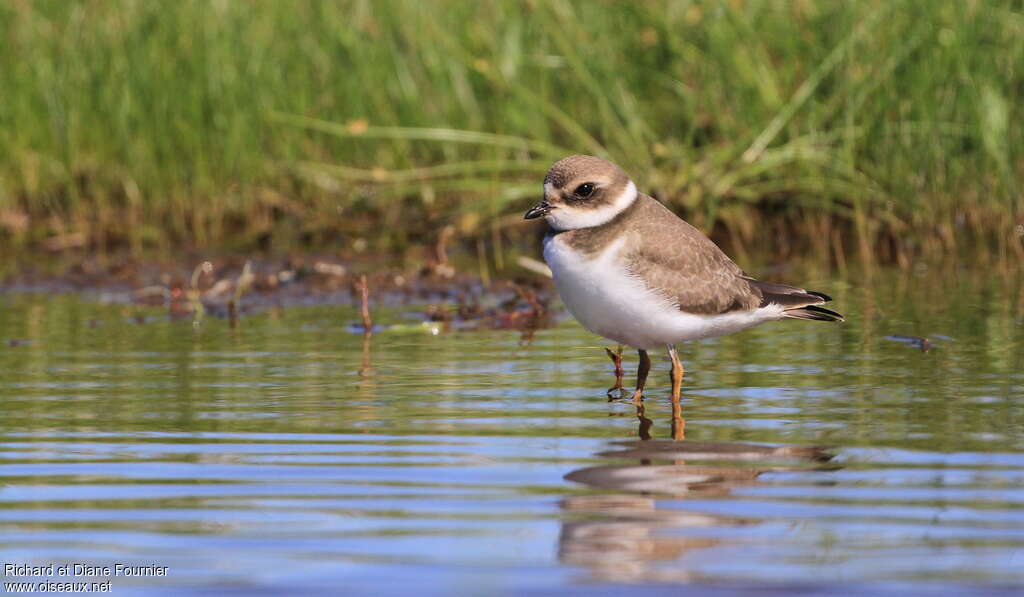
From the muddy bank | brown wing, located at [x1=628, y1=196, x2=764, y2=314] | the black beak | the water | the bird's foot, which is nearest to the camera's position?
the water

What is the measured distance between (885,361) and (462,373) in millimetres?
2036

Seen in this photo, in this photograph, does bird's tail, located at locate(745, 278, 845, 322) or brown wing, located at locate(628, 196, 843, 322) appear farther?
bird's tail, located at locate(745, 278, 845, 322)

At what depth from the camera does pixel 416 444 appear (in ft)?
20.3

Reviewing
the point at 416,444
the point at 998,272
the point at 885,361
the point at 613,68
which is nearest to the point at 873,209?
the point at 998,272

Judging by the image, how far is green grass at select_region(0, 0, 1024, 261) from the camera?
11.7 m

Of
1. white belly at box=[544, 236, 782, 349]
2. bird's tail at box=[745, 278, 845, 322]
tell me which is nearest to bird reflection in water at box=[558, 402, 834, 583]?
white belly at box=[544, 236, 782, 349]

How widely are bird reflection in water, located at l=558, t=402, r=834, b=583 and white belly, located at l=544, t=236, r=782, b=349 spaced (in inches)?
18.3

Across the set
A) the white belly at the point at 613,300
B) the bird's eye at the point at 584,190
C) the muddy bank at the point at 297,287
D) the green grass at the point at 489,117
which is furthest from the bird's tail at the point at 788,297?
the green grass at the point at 489,117

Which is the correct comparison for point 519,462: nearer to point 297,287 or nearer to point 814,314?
point 814,314

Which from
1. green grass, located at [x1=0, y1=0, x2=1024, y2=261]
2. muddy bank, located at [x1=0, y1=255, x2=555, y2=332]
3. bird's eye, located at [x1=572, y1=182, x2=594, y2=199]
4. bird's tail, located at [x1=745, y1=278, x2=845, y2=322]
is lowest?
bird's tail, located at [x1=745, y1=278, x2=845, y2=322]

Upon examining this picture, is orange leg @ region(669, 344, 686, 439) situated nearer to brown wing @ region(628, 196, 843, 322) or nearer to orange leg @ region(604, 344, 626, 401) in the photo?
brown wing @ region(628, 196, 843, 322)

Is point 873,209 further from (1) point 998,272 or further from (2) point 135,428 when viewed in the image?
(2) point 135,428

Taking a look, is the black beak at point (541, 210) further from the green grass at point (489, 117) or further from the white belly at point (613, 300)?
the green grass at point (489, 117)

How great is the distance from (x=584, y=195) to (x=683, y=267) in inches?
20.7
